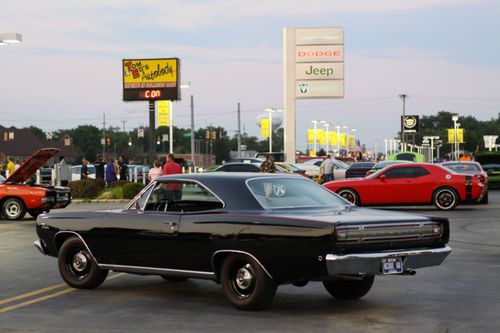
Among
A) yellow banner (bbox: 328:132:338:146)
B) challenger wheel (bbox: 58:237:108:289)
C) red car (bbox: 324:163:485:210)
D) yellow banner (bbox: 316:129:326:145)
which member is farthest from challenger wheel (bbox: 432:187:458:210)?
yellow banner (bbox: 328:132:338:146)

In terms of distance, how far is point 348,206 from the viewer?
1016 cm

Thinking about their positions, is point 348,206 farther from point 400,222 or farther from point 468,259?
point 468,259

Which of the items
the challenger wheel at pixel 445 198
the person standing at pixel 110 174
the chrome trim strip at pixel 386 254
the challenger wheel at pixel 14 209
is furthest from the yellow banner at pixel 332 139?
the chrome trim strip at pixel 386 254

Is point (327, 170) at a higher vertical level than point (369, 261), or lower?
lower

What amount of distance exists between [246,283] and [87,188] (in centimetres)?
2859

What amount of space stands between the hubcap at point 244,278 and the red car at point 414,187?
58.0 feet

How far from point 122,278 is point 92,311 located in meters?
2.62

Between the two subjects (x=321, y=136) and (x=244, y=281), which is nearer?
(x=244, y=281)

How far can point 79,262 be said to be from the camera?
1105 centimetres

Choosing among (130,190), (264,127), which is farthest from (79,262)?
(264,127)

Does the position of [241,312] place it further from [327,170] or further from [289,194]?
[327,170]

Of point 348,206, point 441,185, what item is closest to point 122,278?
point 348,206

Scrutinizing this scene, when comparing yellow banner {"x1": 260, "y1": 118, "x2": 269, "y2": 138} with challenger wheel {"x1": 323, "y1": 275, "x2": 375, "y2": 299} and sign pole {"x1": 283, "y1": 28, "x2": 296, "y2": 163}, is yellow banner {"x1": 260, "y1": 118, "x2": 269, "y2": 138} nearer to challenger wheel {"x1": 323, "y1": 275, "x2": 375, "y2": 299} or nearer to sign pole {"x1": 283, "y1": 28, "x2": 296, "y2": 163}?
sign pole {"x1": 283, "y1": 28, "x2": 296, "y2": 163}

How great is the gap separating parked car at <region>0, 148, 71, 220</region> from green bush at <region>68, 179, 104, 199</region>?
12611 millimetres
